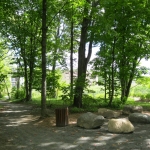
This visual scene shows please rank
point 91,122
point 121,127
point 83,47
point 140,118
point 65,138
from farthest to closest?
1. point 83,47
2. point 140,118
3. point 91,122
4. point 121,127
5. point 65,138

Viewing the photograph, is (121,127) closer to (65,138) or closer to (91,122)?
(91,122)

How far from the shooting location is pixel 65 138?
696 cm

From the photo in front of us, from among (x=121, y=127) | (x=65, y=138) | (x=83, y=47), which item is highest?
(x=83, y=47)

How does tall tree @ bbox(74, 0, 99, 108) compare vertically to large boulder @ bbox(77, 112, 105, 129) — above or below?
above

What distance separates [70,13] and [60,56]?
24.2 ft

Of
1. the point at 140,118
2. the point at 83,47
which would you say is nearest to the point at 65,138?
the point at 140,118

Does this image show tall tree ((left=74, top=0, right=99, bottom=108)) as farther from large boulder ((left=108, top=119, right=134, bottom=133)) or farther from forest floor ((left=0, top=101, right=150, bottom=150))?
large boulder ((left=108, top=119, right=134, bottom=133))

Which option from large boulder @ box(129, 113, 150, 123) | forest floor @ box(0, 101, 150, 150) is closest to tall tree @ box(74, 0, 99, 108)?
forest floor @ box(0, 101, 150, 150)

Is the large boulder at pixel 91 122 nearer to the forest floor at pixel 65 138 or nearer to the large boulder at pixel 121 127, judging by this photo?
the forest floor at pixel 65 138

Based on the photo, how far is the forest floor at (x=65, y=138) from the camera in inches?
238

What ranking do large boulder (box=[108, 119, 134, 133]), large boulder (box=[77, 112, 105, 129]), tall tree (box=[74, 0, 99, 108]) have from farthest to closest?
1. tall tree (box=[74, 0, 99, 108])
2. large boulder (box=[77, 112, 105, 129])
3. large boulder (box=[108, 119, 134, 133])

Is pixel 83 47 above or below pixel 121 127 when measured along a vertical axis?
above

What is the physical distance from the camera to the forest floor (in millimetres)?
6047

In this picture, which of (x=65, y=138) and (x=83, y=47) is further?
(x=83, y=47)
